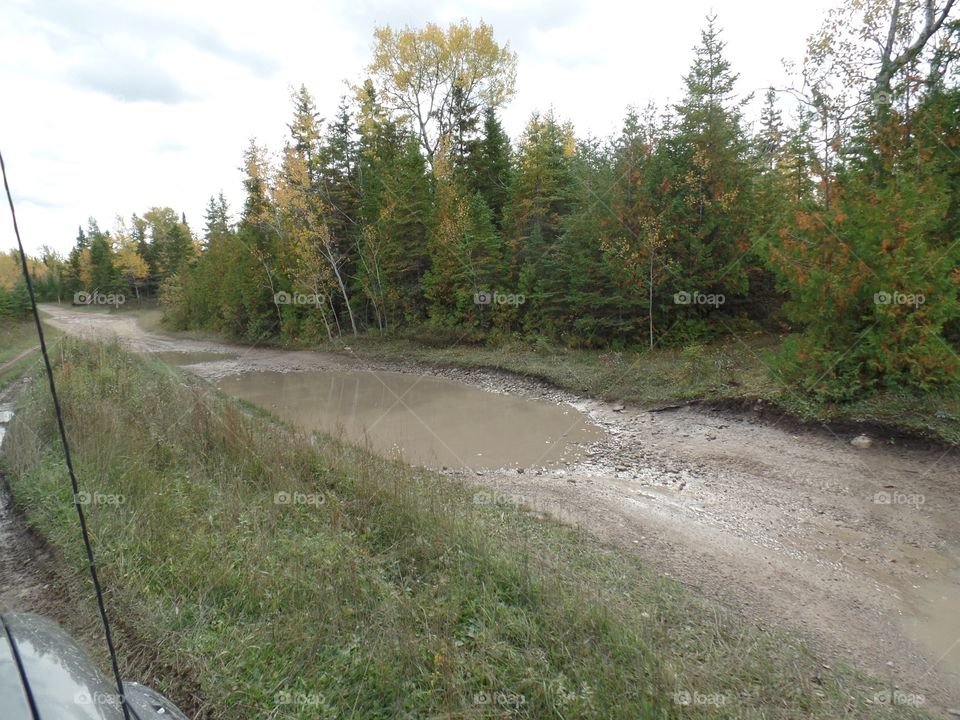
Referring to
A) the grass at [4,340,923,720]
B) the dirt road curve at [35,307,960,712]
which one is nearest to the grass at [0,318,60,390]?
the grass at [4,340,923,720]

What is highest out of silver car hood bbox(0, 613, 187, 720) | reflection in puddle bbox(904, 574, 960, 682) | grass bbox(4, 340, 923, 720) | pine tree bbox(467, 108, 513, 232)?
pine tree bbox(467, 108, 513, 232)

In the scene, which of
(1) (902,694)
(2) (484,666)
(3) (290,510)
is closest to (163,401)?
(3) (290,510)

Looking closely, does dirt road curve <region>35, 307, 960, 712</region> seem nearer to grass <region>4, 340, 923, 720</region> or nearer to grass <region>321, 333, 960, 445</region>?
grass <region>321, 333, 960, 445</region>

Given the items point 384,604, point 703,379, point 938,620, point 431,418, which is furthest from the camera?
point 431,418

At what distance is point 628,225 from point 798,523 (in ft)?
38.2

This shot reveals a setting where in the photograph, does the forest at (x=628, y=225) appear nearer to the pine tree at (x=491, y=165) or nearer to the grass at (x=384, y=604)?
the pine tree at (x=491, y=165)

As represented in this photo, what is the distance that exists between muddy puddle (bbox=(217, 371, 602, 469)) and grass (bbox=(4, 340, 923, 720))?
2.20 meters

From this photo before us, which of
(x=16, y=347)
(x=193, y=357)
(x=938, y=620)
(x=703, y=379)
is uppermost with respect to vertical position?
(x=16, y=347)

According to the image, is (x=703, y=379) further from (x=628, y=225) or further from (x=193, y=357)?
(x=193, y=357)

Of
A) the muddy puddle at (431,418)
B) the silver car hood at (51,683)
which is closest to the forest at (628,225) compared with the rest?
the muddy puddle at (431,418)

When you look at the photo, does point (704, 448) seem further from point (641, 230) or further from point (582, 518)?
point (641, 230)

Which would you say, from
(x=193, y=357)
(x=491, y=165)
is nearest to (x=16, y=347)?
(x=193, y=357)

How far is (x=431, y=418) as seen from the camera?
1277cm

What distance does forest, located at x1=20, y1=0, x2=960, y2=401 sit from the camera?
9242mm
